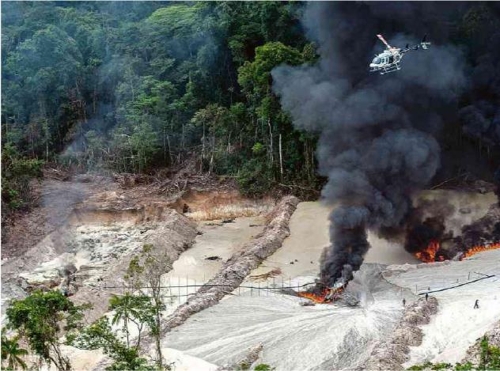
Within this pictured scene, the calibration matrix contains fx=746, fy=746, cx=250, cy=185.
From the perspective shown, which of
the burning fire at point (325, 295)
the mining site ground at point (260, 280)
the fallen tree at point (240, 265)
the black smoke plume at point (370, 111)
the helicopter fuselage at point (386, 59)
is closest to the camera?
the mining site ground at point (260, 280)

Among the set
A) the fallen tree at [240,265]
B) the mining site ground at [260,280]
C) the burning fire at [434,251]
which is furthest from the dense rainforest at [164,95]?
the burning fire at [434,251]

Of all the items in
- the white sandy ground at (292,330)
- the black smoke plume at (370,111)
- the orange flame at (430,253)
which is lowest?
the white sandy ground at (292,330)

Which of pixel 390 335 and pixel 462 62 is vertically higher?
pixel 462 62

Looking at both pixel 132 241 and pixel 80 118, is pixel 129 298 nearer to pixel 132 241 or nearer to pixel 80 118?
pixel 132 241

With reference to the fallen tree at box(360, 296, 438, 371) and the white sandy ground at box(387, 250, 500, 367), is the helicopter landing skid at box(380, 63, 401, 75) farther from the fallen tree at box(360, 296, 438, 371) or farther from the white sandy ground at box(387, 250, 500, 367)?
the fallen tree at box(360, 296, 438, 371)

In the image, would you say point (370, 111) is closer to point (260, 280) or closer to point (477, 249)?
point (477, 249)

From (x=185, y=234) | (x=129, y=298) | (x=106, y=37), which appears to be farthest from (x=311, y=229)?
(x=106, y=37)

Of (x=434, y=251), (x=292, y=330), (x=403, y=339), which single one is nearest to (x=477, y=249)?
(x=434, y=251)

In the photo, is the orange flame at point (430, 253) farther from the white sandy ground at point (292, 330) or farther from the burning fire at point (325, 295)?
the burning fire at point (325, 295)
